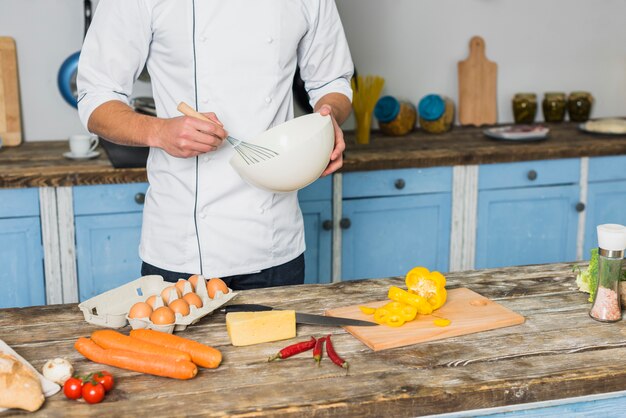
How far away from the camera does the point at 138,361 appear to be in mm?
1304

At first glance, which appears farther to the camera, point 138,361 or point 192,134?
point 192,134

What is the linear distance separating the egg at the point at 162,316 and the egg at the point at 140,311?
0.05 ft

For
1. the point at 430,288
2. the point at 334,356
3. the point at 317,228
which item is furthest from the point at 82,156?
the point at 334,356

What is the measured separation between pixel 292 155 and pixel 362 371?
46cm

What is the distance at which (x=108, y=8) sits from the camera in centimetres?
186

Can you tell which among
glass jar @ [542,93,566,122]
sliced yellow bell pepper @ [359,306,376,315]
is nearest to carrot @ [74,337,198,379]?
sliced yellow bell pepper @ [359,306,376,315]

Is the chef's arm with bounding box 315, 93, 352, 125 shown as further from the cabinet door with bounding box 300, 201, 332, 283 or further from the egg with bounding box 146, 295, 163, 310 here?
the cabinet door with bounding box 300, 201, 332, 283

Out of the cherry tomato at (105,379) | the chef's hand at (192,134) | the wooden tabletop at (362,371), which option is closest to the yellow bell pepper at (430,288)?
the wooden tabletop at (362,371)

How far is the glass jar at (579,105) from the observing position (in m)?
3.74

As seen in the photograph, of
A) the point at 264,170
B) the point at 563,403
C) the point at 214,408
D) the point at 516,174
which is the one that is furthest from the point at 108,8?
the point at 516,174

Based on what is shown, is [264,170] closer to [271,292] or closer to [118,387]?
[271,292]

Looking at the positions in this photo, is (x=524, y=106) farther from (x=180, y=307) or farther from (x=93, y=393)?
(x=93, y=393)

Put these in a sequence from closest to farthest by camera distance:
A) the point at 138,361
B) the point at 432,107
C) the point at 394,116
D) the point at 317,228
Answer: the point at 138,361 → the point at 317,228 → the point at 394,116 → the point at 432,107

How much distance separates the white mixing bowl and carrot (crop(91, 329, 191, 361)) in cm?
40
